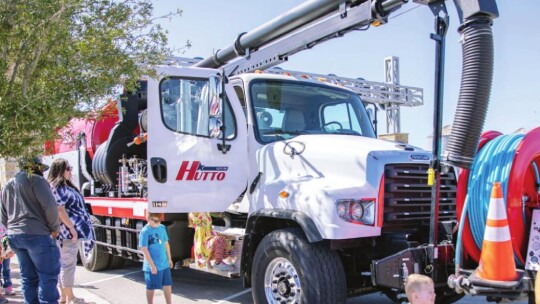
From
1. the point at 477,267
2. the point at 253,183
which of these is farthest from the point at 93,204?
the point at 477,267

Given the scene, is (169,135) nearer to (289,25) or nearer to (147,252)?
(147,252)

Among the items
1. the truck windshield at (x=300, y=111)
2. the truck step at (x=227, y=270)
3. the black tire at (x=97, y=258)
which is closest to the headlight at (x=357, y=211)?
the truck windshield at (x=300, y=111)

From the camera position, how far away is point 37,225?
505 centimetres

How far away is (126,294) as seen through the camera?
287 inches

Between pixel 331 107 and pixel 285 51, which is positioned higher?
pixel 285 51

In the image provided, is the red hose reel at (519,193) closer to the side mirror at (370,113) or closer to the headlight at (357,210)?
the headlight at (357,210)

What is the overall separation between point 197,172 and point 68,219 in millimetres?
1470

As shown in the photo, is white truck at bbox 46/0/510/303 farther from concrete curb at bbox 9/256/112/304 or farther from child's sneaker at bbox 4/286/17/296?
child's sneaker at bbox 4/286/17/296

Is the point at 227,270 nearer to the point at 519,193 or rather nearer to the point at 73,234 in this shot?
the point at 73,234

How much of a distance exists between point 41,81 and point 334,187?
8.37 ft

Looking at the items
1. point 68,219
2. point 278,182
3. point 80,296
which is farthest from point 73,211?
point 278,182

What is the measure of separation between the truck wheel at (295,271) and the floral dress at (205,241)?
87 cm

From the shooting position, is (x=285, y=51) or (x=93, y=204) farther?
(x=93, y=204)

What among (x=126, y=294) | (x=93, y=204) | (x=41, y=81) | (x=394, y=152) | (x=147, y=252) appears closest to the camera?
(x=41, y=81)
